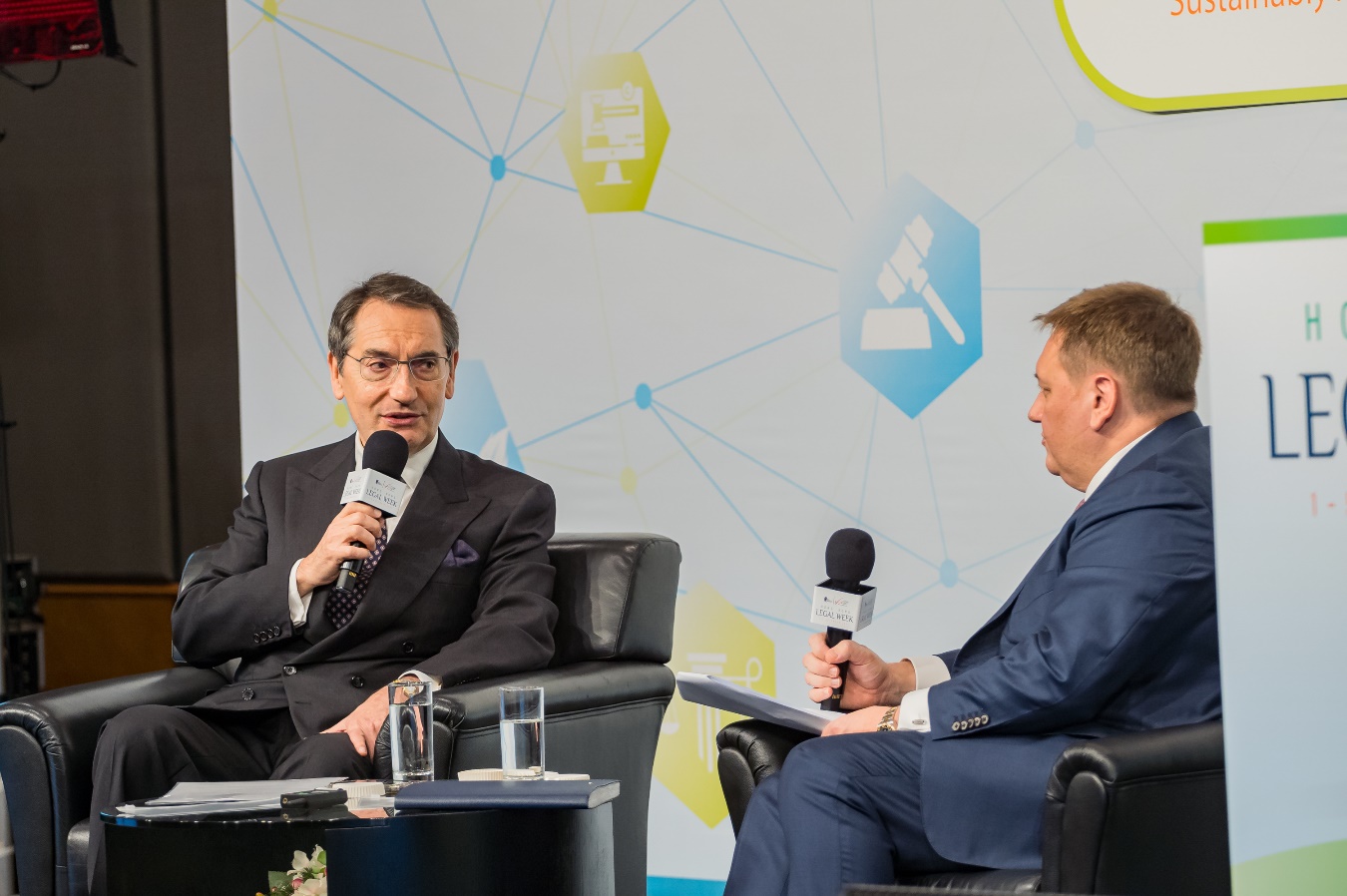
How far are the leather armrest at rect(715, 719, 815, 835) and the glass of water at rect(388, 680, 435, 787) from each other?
0.55 m

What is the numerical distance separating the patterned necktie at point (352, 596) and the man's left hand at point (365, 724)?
1.00ft

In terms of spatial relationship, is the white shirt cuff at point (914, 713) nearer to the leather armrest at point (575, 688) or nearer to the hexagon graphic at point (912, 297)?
the leather armrest at point (575, 688)

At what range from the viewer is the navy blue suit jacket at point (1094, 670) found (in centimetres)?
233

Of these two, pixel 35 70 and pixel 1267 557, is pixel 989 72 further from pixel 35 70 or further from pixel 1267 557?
pixel 35 70

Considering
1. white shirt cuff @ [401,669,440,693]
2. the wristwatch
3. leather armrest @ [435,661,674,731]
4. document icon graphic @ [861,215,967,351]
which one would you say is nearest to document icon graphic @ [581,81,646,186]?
document icon graphic @ [861,215,967,351]

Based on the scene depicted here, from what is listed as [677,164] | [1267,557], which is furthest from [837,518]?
[1267,557]

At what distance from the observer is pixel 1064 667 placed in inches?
92.0

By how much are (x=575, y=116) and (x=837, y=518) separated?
129 cm

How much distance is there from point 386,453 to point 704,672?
133 centimetres

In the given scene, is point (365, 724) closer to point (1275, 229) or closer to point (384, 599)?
point (384, 599)

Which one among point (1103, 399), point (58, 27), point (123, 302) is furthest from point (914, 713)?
point (123, 302)

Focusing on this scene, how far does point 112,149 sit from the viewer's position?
231 inches

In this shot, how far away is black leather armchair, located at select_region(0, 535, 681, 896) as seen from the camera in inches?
110

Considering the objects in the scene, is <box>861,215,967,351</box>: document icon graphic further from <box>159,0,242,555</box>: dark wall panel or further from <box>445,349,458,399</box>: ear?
<box>159,0,242,555</box>: dark wall panel
